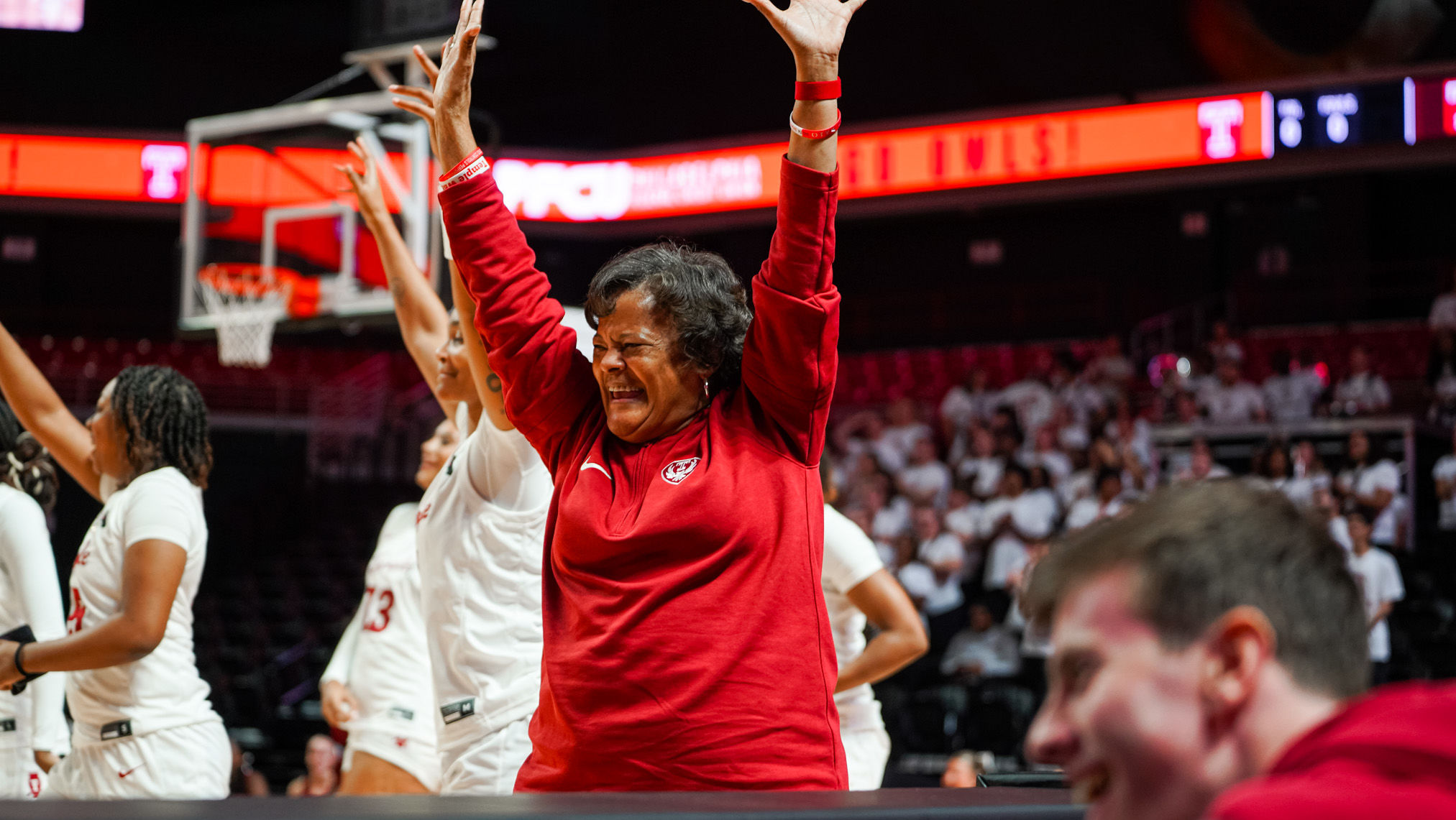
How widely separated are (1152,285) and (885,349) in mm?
3398

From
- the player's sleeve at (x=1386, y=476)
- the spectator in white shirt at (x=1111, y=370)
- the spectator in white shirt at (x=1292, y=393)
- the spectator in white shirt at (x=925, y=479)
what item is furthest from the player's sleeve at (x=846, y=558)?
the spectator in white shirt at (x=1111, y=370)

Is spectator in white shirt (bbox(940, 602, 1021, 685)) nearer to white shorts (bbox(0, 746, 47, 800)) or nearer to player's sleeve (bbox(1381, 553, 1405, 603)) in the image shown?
player's sleeve (bbox(1381, 553, 1405, 603))

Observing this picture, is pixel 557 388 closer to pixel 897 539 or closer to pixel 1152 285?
pixel 897 539

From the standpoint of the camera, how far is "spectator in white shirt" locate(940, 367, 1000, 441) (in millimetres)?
13070

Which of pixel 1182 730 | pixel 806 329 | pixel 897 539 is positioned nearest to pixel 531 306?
pixel 806 329

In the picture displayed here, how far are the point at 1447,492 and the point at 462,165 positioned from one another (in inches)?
396

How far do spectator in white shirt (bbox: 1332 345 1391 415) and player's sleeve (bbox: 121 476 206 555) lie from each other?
1071 cm

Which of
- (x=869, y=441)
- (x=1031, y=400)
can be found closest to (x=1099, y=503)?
(x=1031, y=400)

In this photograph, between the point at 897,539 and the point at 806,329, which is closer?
the point at 806,329

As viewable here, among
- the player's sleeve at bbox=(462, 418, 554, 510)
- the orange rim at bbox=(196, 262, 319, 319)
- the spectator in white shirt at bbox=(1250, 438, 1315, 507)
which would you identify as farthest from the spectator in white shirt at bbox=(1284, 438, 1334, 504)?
the player's sleeve at bbox=(462, 418, 554, 510)

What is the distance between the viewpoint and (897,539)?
10555 mm

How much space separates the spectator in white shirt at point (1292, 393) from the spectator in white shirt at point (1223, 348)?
1.51 ft

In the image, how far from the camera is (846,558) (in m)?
3.81

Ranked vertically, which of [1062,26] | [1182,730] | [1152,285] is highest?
[1062,26]
